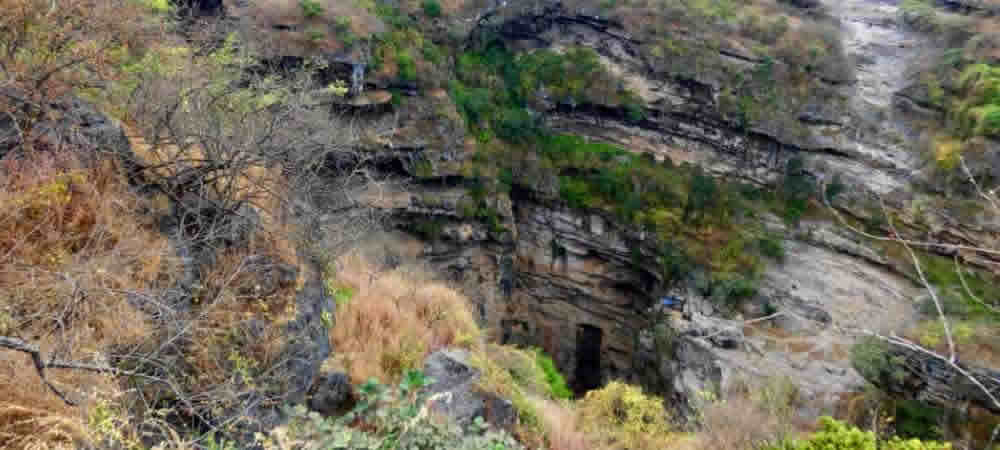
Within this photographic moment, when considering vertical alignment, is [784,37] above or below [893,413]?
above

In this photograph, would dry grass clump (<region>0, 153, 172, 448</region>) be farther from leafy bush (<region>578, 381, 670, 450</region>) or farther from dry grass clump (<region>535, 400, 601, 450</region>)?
leafy bush (<region>578, 381, 670, 450</region>)

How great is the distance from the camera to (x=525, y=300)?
21.6 metres

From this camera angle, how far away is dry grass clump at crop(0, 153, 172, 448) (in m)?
2.46

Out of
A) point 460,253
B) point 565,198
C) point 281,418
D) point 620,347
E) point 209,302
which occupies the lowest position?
point 620,347

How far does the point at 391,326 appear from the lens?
584 centimetres

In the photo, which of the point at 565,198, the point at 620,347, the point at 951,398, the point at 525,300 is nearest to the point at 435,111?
the point at 565,198

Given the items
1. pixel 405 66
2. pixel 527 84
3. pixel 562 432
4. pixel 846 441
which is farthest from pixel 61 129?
pixel 527 84

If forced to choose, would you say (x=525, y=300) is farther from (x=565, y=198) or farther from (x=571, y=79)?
(x=571, y=79)

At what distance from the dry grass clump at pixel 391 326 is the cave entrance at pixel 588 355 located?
14873mm

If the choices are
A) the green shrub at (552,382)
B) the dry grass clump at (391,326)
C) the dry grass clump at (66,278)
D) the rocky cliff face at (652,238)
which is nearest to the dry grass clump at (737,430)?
the green shrub at (552,382)

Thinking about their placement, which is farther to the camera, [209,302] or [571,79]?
[571,79]

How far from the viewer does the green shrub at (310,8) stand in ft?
53.7

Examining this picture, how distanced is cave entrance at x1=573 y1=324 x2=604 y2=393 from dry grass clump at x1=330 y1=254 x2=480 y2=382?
48.8 feet

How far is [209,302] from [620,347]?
60.6ft
